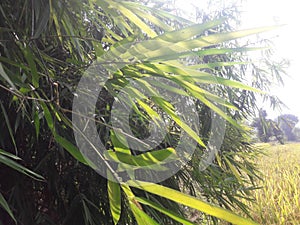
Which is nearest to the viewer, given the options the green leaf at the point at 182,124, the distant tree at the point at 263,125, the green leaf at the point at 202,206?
the green leaf at the point at 202,206

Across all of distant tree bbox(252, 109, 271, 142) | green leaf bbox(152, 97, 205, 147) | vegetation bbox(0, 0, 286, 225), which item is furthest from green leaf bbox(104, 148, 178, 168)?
distant tree bbox(252, 109, 271, 142)

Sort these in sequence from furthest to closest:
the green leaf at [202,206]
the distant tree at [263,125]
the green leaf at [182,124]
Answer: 1. the distant tree at [263,125]
2. the green leaf at [182,124]
3. the green leaf at [202,206]

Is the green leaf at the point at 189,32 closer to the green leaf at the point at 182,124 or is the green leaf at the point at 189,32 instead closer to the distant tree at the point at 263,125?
the green leaf at the point at 182,124

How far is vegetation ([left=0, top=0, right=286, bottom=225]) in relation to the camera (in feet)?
1.41

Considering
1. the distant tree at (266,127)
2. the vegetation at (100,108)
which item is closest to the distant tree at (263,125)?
the distant tree at (266,127)

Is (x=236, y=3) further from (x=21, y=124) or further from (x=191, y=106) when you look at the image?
(x=21, y=124)

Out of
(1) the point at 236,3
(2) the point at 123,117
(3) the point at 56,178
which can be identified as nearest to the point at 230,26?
(1) the point at 236,3

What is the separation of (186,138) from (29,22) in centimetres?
63

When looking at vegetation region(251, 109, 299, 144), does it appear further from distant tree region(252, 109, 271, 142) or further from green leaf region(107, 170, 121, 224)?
green leaf region(107, 170, 121, 224)

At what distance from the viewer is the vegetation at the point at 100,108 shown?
430 millimetres

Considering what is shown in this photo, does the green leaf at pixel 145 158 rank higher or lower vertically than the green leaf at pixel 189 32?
lower

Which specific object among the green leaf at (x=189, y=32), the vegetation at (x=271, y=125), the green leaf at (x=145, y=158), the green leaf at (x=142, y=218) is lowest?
the vegetation at (x=271, y=125)

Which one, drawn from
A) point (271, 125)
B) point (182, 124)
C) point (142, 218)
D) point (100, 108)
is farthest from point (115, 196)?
point (271, 125)

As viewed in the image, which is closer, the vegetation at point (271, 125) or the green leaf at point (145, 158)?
the green leaf at point (145, 158)
